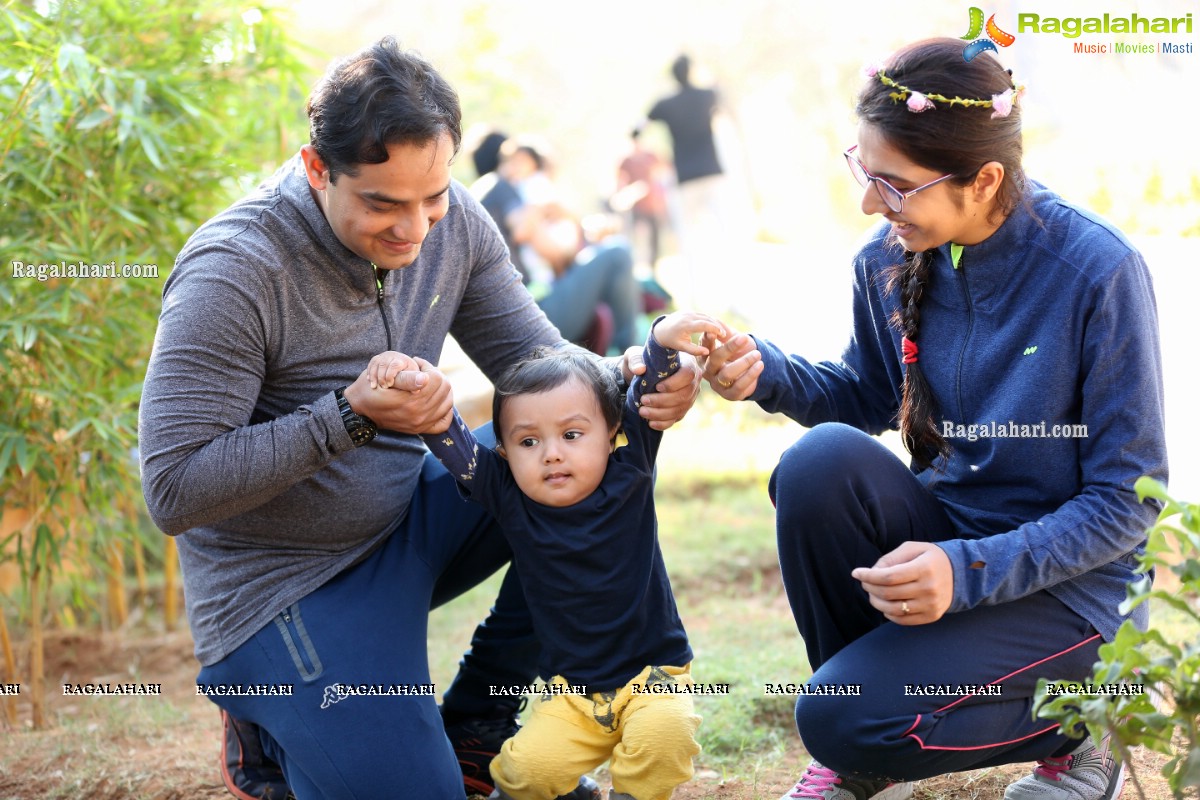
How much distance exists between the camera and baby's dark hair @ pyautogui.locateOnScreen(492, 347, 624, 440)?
2158 millimetres

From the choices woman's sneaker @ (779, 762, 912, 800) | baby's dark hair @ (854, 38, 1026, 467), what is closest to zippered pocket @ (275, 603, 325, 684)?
woman's sneaker @ (779, 762, 912, 800)

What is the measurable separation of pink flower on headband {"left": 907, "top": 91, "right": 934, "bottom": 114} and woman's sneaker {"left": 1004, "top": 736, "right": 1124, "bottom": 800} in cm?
117

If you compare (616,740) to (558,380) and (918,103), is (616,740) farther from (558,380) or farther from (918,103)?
(918,103)

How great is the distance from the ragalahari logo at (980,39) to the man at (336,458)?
741 millimetres

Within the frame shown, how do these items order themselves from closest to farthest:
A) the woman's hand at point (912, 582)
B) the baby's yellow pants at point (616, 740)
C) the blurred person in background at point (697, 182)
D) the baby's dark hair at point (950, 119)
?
the woman's hand at point (912, 582) < the baby's dark hair at point (950, 119) < the baby's yellow pants at point (616, 740) < the blurred person in background at point (697, 182)

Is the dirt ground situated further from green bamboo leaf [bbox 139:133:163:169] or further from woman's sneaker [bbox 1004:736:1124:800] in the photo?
green bamboo leaf [bbox 139:133:163:169]

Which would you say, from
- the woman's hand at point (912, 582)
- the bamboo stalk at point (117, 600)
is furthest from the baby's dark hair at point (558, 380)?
the bamboo stalk at point (117, 600)

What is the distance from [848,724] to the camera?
1938 millimetres

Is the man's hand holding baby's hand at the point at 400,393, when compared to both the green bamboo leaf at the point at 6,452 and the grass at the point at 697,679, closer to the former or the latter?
the grass at the point at 697,679

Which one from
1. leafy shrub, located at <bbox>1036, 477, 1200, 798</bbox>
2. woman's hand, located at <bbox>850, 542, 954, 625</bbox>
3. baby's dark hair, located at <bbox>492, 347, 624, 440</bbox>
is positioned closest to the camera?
leafy shrub, located at <bbox>1036, 477, 1200, 798</bbox>

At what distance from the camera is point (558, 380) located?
2152 mm

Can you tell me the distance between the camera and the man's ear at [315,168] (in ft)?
6.83

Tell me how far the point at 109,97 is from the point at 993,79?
220 centimetres

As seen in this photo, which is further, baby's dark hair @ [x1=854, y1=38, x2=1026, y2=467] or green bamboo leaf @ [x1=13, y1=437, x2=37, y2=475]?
green bamboo leaf @ [x1=13, y1=437, x2=37, y2=475]
